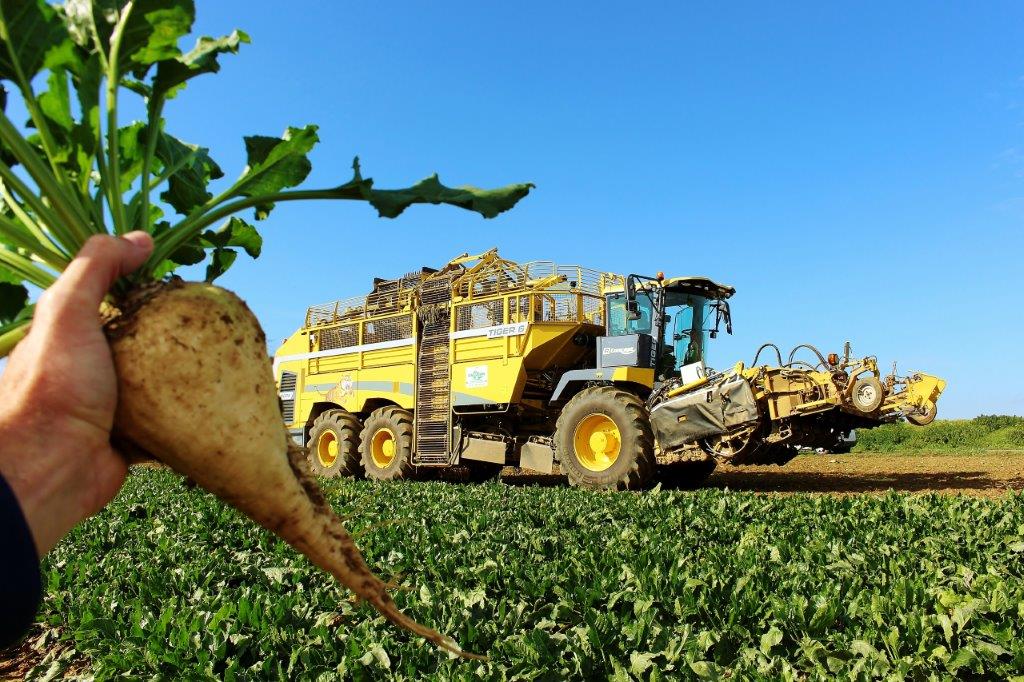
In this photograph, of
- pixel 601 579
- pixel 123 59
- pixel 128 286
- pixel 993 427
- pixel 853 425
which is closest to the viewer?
pixel 128 286

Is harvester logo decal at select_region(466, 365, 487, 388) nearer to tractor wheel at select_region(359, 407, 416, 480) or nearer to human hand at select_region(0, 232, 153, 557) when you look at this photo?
tractor wheel at select_region(359, 407, 416, 480)

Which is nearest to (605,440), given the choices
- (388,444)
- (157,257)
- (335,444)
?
(388,444)

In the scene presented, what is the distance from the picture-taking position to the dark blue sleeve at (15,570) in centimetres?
97

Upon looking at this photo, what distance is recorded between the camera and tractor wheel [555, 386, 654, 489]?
936 centimetres

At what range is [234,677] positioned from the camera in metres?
2.90

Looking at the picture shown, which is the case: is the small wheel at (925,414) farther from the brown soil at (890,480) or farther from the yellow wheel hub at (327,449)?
the yellow wheel hub at (327,449)

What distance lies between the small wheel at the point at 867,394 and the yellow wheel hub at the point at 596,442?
3.60m

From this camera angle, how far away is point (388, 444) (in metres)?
13.1

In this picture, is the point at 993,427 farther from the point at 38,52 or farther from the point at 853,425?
the point at 38,52

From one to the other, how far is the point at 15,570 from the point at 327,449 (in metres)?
13.8

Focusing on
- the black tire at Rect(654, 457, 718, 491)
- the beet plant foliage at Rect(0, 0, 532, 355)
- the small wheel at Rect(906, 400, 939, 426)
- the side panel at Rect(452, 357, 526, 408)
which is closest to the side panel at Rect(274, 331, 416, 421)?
the side panel at Rect(452, 357, 526, 408)

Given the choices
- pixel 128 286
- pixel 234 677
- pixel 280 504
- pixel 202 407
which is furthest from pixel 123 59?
pixel 234 677

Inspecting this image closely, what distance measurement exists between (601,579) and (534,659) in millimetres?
1111

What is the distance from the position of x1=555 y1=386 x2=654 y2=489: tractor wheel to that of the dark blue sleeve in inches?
341
